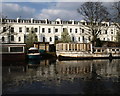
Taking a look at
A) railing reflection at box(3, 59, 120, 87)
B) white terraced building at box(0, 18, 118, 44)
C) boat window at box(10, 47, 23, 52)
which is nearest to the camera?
railing reflection at box(3, 59, 120, 87)

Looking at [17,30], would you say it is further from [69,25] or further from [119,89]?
[119,89]

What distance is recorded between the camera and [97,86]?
58.0ft

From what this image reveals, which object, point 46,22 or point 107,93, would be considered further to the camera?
point 46,22

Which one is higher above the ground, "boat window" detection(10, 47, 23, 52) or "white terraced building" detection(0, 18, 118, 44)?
"white terraced building" detection(0, 18, 118, 44)

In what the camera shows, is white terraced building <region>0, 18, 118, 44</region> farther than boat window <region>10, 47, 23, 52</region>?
Yes

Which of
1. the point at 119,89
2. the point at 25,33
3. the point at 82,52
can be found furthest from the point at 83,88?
the point at 25,33

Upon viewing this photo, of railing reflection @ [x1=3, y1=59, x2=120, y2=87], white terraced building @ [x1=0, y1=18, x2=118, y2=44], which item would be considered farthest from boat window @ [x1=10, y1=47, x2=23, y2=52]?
white terraced building @ [x1=0, y1=18, x2=118, y2=44]

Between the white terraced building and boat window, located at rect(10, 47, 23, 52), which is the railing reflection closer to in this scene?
boat window, located at rect(10, 47, 23, 52)

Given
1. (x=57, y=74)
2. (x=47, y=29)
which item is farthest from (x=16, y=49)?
(x=47, y=29)

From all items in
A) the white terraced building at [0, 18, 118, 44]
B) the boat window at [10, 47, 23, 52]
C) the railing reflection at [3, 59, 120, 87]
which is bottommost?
the railing reflection at [3, 59, 120, 87]

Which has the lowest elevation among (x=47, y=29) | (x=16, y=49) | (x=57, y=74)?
(x=57, y=74)

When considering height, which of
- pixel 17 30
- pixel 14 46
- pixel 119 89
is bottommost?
pixel 119 89

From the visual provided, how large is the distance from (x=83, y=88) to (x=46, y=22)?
58762 millimetres

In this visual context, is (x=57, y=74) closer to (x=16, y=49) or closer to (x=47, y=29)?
(x=16, y=49)
